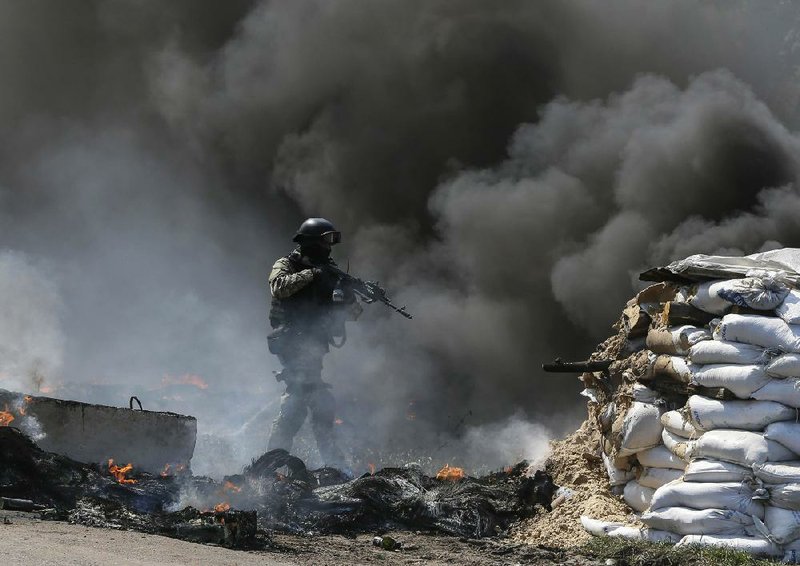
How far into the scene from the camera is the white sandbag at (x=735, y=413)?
395 centimetres

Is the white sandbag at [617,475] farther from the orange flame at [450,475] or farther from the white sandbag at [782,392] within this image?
the orange flame at [450,475]

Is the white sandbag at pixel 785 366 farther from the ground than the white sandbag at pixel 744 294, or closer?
closer

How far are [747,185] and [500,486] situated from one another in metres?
6.51

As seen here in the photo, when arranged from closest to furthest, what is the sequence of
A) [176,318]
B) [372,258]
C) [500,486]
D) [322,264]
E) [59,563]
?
[59,563], [500,486], [322,264], [372,258], [176,318]

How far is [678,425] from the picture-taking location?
4363 mm

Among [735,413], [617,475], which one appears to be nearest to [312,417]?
[617,475]

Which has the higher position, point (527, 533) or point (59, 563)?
point (527, 533)

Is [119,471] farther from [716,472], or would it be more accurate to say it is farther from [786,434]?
[786,434]

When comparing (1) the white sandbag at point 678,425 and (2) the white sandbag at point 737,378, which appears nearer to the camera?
(2) the white sandbag at point 737,378

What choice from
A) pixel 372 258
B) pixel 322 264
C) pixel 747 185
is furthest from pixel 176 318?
pixel 747 185

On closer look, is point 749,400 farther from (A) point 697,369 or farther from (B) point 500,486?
(B) point 500,486

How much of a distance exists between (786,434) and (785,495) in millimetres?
294

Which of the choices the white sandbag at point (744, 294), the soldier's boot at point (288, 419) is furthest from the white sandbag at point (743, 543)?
the soldier's boot at point (288, 419)

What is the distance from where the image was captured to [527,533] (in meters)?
5.05
